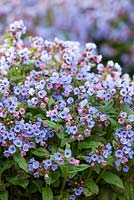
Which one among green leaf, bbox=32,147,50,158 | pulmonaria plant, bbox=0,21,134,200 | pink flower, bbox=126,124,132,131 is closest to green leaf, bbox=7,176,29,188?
pulmonaria plant, bbox=0,21,134,200

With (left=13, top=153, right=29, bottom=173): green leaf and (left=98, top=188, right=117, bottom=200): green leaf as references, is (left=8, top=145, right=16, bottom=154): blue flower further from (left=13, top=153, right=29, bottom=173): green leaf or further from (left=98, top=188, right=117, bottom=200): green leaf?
(left=98, top=188, right=117, bottom=200): green leaf

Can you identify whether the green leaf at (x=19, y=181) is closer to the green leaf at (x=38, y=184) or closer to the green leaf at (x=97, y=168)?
the green leaf at (x=38, y=184)

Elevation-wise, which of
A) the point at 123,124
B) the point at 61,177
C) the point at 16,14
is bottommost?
the point at 61,177

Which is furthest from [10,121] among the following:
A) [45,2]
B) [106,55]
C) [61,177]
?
[45,2]

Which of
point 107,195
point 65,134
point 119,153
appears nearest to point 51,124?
point 65,134

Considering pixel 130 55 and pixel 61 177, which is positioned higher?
pixel 130 55

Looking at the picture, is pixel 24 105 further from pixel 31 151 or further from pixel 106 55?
pixel 106 55
